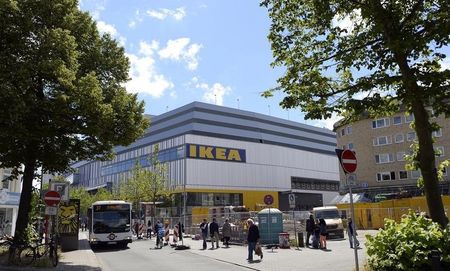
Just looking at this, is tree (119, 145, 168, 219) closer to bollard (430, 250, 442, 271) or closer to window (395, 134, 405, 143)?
window (395, 134, 405, 143)

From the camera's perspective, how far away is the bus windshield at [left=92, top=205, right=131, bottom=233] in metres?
30.9

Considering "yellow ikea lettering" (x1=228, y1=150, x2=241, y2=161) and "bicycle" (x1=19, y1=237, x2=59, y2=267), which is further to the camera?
"yellow ikea lettering" (x1=228, y1=150, x2=241, y2=161)

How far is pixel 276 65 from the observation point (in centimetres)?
1306

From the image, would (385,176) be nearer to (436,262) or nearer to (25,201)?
(25,201)

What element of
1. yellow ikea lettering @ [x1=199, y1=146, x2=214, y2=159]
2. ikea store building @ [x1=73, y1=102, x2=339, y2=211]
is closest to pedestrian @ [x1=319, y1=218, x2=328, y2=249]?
ikea store building @ [x1=73, y1=102, x2=339, y2=211]

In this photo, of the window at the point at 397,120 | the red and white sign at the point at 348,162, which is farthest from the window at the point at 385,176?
the red and white sign at the point at 348,162

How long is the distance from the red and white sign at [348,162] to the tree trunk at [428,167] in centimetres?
169

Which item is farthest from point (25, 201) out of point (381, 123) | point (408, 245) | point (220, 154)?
point (220, 154)

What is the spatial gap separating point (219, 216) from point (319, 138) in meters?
75.1

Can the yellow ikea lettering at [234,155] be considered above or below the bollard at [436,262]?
above

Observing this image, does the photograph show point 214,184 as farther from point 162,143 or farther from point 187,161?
point 162,143

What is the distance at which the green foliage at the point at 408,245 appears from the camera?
9.81m

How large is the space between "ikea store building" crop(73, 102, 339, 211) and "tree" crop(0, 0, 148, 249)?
1863 inches

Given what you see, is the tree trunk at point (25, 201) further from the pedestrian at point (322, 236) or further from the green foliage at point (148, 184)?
the green foliage at point (148, 184)
